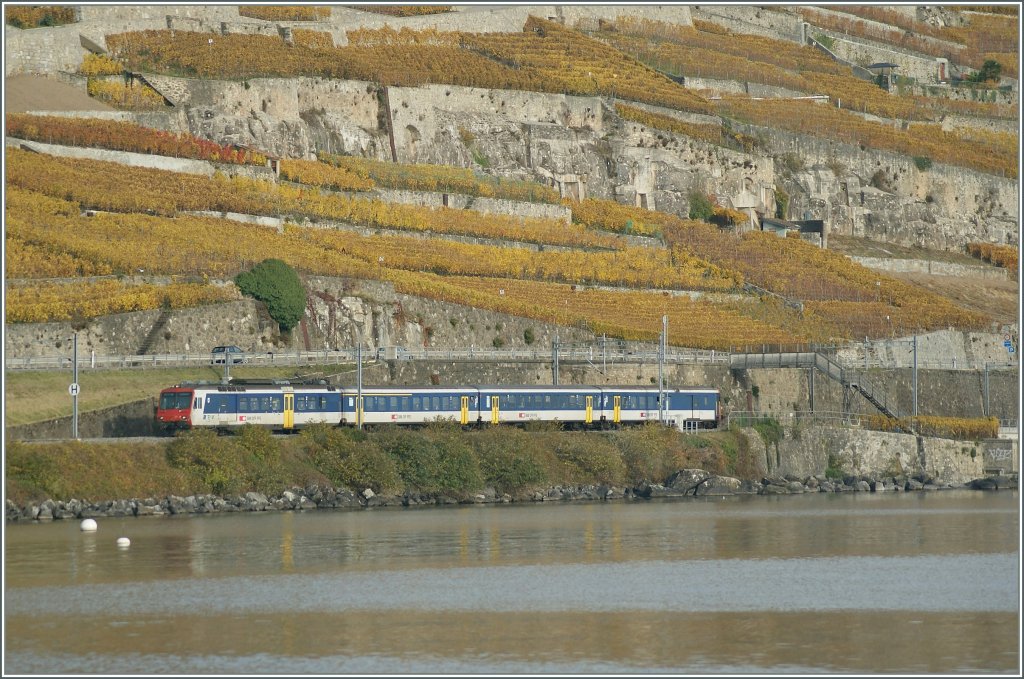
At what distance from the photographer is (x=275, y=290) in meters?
73.1

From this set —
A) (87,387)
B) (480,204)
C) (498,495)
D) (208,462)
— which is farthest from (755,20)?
(208,462)

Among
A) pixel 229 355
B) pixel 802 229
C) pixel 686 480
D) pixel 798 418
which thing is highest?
pixel 802 229

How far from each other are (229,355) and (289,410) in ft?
17.1

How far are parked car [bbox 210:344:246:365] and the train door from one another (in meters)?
4.60

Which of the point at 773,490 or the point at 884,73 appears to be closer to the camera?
the point at 773,490

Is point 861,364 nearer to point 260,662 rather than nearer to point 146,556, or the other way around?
point 146,556

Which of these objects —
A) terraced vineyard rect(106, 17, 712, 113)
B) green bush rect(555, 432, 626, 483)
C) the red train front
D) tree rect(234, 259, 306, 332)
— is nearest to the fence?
tree rect(234, 259, 306, 332)

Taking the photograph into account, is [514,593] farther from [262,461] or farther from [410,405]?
[410,405]

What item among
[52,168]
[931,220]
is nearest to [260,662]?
[52,168]

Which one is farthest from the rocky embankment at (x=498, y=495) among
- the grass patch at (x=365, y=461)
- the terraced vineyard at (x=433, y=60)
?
the terraced vineyard at (x=433, y=60)

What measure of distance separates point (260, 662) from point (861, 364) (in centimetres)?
5239

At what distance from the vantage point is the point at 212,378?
222ft

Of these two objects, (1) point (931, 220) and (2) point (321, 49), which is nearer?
(2) point (321, 49)

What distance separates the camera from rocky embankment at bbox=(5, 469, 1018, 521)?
5525 centimetres
